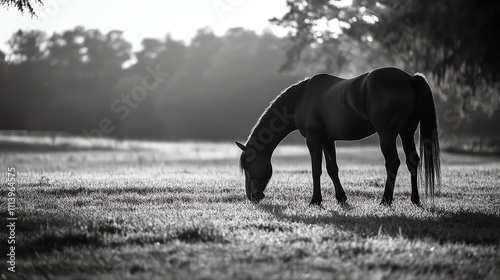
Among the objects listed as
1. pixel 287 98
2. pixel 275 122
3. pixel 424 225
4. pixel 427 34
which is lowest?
pixel 424 225

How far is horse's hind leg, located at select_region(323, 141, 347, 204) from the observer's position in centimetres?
934

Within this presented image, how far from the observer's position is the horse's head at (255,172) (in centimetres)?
953

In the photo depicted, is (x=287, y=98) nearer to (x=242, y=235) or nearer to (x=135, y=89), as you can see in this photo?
(x=242, y=235)

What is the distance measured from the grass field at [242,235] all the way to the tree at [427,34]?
2593 millimetres

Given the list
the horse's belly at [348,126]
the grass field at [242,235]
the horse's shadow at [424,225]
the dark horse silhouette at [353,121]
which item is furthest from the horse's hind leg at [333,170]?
the horse's shadow at [424,225]

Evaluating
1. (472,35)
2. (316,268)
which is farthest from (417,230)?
(472,35)

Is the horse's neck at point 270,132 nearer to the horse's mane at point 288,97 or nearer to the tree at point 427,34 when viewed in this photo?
the horse's mane at point 288,97

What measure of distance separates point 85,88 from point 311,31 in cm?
3344

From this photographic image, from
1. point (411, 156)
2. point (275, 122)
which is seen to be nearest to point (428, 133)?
point (411, 156)

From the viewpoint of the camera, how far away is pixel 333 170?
9.48m

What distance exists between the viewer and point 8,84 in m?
47.2

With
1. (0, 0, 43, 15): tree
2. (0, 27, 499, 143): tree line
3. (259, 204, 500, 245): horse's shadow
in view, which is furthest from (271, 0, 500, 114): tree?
(0, 27, 499, 143): tree line

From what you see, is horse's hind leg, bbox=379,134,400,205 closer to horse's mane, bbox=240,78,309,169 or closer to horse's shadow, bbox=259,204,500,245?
horse's shadow, bbox=259,204,500,245

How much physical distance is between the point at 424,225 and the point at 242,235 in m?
2.59
